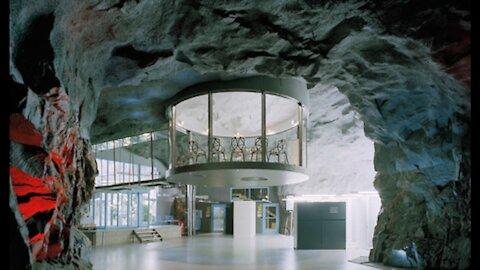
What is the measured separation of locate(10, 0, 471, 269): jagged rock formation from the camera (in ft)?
25.2

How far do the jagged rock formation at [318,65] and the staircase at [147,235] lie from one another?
436 inches

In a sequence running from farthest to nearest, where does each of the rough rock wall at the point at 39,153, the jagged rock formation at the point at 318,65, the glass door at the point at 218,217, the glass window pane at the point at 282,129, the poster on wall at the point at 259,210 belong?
the glass door at the point at 218,217, the poster on wall at the point at 259,210, the glass window pane at the point at 282,129, the jagged rock formation at the point at 318,65, the rough rock wall at the point at 39,153

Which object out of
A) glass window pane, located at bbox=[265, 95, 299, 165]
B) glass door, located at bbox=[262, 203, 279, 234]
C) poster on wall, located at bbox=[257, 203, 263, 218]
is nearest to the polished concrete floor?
glass window pane, located at bbox=[265, 95, 299, 165]

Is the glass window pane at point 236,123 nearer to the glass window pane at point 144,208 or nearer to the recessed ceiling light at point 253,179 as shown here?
the recessed ceiling light at point 253,179

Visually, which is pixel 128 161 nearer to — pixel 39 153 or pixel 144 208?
pixel 144 208

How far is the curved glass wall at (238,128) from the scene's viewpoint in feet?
47.4

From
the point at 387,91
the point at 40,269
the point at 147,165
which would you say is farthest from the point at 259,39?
the point at 147,165

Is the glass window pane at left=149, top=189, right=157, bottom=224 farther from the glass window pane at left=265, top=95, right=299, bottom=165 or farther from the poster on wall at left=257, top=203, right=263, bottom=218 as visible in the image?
the glass window pane at left=265, top=95, right=299, bottom=165

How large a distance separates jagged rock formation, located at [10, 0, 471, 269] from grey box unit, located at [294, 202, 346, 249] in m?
4.01

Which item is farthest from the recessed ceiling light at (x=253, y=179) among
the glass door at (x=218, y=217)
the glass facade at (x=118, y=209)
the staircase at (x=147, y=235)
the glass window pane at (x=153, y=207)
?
the glass window pane at (x=153, y=207)

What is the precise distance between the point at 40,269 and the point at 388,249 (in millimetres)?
11233

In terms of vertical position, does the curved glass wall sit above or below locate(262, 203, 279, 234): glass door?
above

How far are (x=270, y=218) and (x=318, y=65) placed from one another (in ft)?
75.2

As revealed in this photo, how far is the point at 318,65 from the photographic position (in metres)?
11.2
